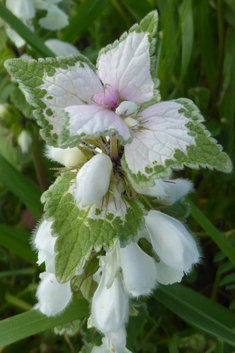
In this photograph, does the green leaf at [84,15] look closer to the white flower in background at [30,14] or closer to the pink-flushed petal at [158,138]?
the white flower in background at [30,14]

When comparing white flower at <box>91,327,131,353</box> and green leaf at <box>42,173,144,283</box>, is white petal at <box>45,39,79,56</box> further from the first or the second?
white flower at <box>91,327,131,353</box>

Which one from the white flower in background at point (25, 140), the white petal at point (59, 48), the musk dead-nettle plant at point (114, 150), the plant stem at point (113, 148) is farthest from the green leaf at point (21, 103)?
the plant stem at point (113, 148)

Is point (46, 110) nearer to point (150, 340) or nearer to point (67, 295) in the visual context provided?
point (67, 295)

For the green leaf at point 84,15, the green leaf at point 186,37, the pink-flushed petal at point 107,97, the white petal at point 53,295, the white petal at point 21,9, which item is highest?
the white petal at point 21,9

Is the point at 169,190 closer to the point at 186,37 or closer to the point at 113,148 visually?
the point at 113,148

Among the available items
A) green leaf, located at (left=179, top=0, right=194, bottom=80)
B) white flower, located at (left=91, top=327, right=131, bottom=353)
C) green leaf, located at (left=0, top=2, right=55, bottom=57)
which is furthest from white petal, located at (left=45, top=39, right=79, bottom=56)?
white flower, located at (left=91, top=327, right=131, bottom=353)

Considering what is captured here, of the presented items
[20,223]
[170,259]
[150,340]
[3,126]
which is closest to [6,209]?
[20,223]
